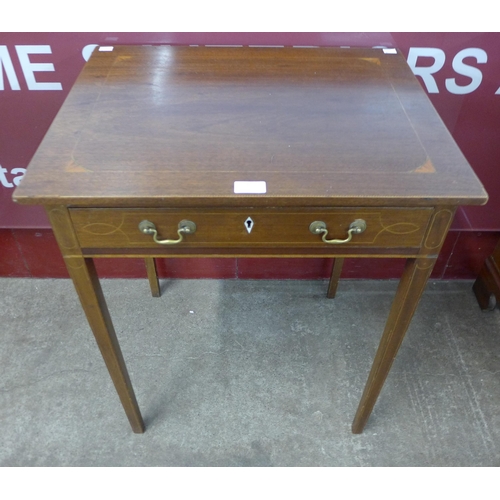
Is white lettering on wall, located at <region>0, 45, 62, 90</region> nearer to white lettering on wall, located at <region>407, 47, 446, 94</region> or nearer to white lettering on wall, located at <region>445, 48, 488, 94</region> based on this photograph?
white lettering on wall, located at <region>407, 47, 446, 94</region>

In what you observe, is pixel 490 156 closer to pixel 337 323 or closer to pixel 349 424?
pixel 337 323

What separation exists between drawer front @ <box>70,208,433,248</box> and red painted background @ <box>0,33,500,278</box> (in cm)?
61

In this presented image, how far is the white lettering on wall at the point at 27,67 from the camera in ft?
3.90

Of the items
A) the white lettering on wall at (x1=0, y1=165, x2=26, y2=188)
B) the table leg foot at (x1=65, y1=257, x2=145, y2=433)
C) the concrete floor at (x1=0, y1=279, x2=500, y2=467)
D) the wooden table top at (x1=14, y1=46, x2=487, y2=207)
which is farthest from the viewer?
the white lettering on wall at (x1=0, y1=165, x2=26, y2=188)

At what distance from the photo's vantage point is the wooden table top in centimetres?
78

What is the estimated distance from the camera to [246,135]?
2.95 feet

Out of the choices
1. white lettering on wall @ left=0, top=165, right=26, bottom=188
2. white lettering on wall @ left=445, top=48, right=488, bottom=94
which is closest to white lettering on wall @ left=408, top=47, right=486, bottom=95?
white lettering on wall @ left=445, top=48, right=488, bottom=94

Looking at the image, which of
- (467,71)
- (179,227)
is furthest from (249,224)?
(467,71)

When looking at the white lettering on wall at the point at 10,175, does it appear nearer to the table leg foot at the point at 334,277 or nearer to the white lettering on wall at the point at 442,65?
the table leg foot at the point at 334,277

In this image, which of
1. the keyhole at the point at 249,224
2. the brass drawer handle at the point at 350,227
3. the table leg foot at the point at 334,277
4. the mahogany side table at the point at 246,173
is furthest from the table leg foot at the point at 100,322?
the table leg foot at the point at 334,277

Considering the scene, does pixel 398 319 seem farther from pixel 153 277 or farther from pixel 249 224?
pixel 153 277

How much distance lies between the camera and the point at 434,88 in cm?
127

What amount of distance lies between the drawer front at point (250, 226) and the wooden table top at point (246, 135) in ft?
0.10

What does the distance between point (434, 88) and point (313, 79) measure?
416 millimetres
